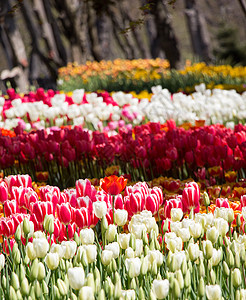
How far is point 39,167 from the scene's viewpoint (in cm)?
406

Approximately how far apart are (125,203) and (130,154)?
4.70 ft

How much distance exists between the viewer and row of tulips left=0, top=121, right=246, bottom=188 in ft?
11.3

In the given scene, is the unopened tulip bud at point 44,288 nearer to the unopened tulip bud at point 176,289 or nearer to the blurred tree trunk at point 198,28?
the unopened tulip bud at point 176,289

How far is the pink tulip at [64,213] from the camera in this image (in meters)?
2.16

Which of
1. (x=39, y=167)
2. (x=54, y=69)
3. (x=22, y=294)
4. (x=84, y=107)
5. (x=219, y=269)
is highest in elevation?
(x=54, y=69)

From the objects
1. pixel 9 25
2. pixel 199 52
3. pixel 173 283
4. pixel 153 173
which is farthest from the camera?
pixel 199 52

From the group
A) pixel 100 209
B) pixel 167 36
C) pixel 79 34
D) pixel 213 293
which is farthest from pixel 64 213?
pixel 79 34

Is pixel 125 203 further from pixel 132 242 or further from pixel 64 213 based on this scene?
pixel 132 242

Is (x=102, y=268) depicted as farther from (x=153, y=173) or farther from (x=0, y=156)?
(x=0, y=156)

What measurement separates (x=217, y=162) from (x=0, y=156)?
175cm

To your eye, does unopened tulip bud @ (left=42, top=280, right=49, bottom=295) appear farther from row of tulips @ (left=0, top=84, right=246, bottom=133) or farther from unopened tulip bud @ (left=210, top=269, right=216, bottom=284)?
row of tulips @ (left=0, top=84, right=246, bottom=133)

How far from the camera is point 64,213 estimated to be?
2.16 metres

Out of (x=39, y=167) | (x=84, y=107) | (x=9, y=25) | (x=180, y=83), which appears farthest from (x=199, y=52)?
(x=39, y=167)

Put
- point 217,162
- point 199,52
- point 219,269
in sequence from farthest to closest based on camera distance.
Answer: point 199,52 < point 217,162 < point 219,269
